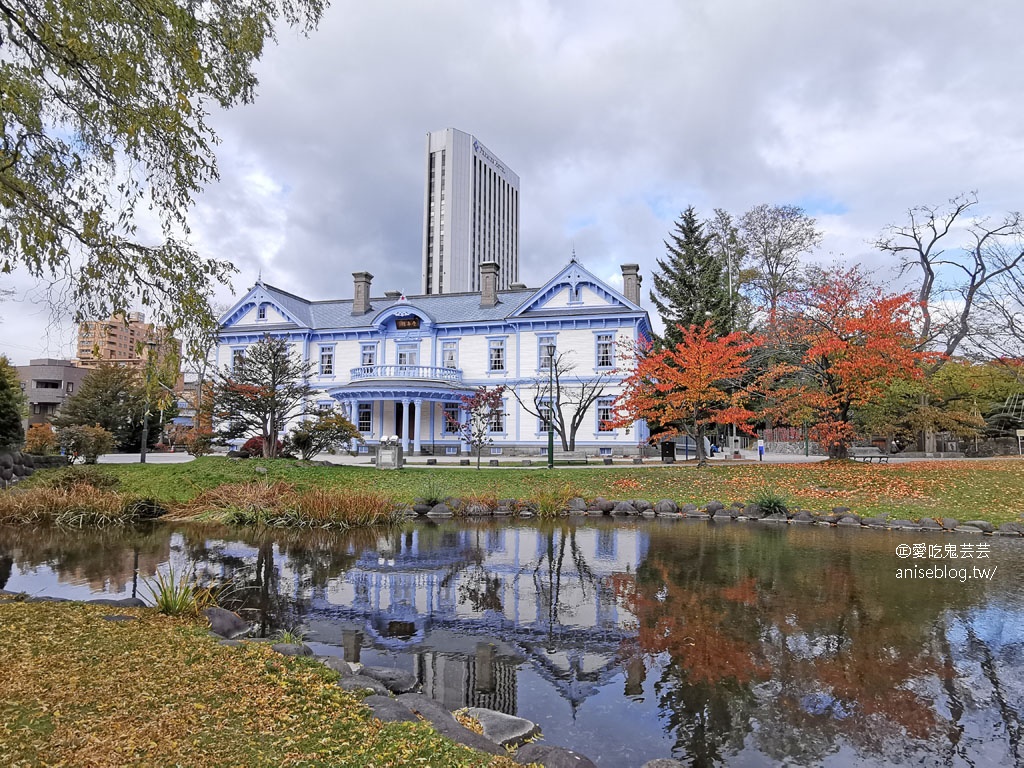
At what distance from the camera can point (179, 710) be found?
11.7 ft

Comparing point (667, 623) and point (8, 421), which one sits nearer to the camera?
point (667, 623)

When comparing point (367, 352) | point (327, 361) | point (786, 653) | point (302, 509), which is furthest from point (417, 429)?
point (786, 653)

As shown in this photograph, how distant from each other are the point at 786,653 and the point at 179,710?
4.99 m

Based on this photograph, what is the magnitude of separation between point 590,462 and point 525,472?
846cm

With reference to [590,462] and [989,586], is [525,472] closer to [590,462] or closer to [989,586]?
[590,462]

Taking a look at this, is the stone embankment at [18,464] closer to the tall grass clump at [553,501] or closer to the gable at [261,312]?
the tall grass clump at [553,501]

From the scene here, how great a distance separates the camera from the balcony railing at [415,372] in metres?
34.5

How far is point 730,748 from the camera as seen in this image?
396cm

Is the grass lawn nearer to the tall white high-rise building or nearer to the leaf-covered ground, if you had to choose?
the leaf-covered ground

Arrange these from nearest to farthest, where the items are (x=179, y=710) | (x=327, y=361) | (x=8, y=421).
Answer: (x=179, y=710) → (x=8, y=421) → (x=327, y=361)

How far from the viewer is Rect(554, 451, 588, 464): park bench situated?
27712 mm

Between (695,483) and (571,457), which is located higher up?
(571,457)

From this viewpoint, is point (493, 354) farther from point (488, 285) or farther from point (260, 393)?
point (260, 393)

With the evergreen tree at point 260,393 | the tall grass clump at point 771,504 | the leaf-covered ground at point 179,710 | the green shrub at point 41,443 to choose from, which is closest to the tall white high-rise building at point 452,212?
the green shrub at point 41,443
